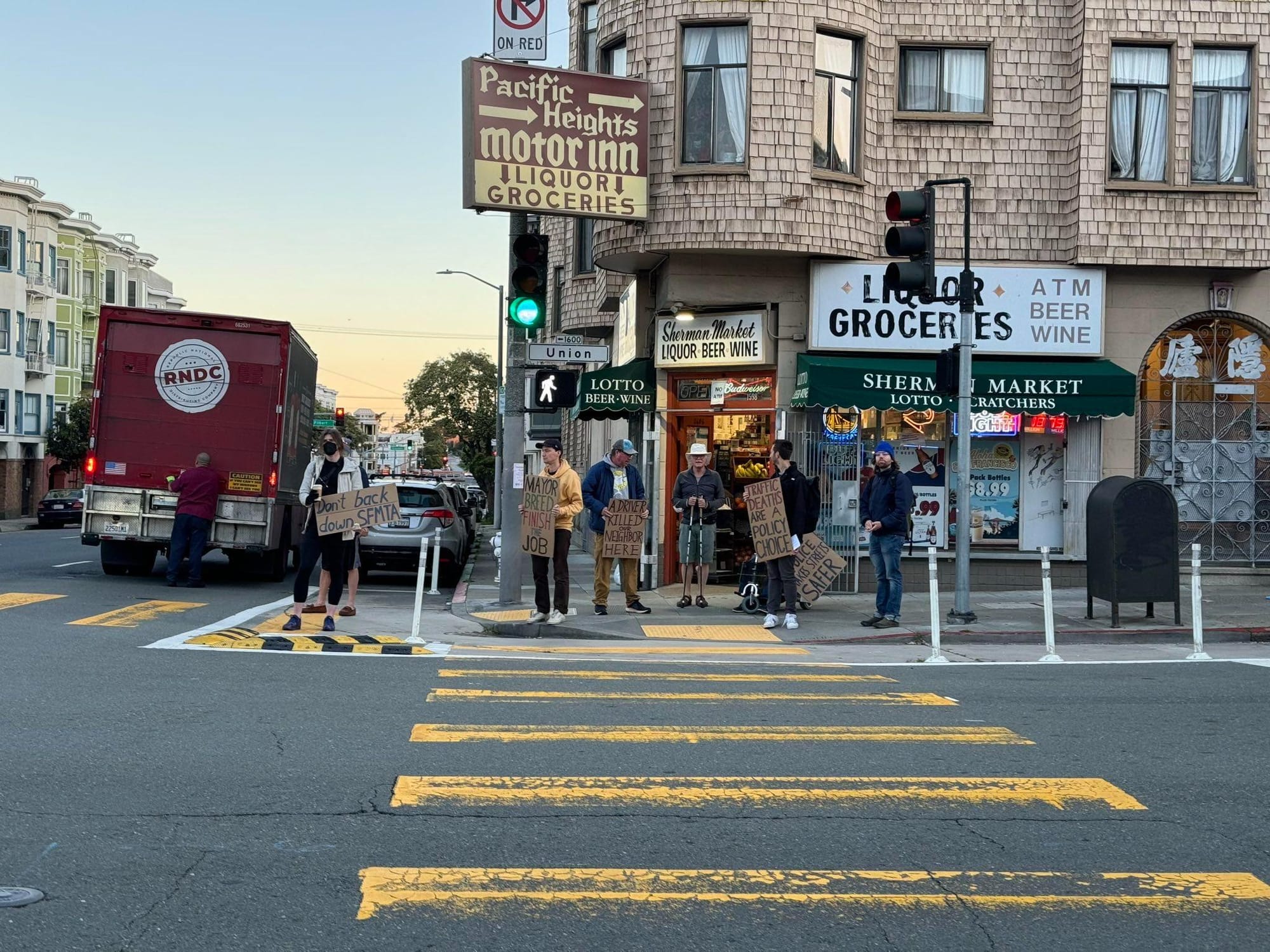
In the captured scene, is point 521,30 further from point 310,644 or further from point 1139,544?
point 1139,544

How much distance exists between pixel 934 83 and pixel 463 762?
14546 mm

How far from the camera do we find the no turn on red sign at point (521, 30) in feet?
50.0

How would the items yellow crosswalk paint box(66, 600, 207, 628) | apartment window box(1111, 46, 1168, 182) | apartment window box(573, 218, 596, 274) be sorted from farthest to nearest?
apartment window box(573, 218, 596, 274)
apartment window box(1111, 46, 1168, 182)
yellow crosswalk paint box(66, 600, 207, 628)

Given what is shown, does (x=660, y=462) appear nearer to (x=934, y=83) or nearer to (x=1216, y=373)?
(x=934, y=83)

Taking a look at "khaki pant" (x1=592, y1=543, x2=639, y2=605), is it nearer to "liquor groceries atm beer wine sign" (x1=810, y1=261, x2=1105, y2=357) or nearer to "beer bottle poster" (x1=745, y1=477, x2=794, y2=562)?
"beer bottle poster" (x1=745, y1=477, x2=794, y2=562)

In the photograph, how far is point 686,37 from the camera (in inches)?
706

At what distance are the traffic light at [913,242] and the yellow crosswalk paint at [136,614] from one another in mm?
8379

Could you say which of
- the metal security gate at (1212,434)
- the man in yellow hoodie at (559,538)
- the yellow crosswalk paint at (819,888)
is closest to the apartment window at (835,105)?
the metal security gate at (1212,434)

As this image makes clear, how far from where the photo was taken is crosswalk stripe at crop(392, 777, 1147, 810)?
20.9 feet

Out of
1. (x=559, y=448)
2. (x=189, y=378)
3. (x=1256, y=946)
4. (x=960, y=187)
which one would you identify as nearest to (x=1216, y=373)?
(x=960, y=187)

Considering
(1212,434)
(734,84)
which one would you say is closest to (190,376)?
(734,84)

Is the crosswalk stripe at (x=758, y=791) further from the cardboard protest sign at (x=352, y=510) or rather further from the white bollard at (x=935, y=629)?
the cardboard protest sign at (x=352, y=510)

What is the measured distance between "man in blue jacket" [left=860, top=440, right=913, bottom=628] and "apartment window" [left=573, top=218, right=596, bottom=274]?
13028mm

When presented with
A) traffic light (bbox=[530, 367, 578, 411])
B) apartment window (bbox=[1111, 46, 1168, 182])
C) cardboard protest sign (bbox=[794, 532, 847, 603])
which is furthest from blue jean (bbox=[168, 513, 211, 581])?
apartment window (bbox=[1111, 46, 1168, 182])
